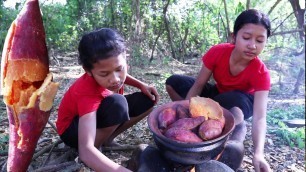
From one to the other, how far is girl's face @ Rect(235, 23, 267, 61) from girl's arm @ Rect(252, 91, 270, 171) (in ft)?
0.85

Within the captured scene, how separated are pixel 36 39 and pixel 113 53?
43cm

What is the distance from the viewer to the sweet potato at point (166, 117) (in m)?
1.44

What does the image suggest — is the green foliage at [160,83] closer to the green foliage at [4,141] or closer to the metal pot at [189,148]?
the green foliage at [4,141]

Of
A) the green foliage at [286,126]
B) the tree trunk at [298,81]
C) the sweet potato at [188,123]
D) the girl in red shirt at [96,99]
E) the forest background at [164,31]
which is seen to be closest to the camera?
the sweet potato at [188,123]

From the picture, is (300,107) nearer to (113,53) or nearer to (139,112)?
(139,112)

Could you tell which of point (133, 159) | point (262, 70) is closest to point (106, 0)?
point (262, 70)

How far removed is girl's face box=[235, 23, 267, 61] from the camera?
193cm

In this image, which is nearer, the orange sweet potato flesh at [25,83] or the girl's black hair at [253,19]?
the orange sweet potato flesh at [25,83]

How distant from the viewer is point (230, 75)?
2260 mm

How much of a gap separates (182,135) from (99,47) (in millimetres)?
627

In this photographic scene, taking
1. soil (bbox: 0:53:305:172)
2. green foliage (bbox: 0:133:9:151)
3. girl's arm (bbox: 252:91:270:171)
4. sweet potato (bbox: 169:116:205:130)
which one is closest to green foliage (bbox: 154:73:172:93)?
soil (bbox: 0:53:305:172)

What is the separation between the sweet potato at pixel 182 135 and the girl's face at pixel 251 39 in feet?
2.75

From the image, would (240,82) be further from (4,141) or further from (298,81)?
(298,81)

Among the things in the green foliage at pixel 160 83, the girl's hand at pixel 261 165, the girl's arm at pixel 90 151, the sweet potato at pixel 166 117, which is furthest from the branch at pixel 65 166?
the green foliage at pixel 160 83
